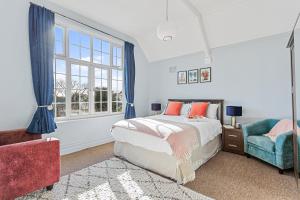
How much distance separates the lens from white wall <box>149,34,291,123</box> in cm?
304

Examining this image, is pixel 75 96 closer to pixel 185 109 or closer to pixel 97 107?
pixel 97 107

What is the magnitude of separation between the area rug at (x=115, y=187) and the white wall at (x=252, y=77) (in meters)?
2.45

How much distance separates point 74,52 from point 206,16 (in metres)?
3.00

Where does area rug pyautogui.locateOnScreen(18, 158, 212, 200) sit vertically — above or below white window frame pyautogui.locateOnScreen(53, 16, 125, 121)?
below

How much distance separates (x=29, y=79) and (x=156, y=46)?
3252 millimetres

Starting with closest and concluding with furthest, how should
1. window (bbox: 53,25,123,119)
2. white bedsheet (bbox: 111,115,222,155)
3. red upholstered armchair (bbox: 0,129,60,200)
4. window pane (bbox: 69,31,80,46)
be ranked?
1. red upholstered armchair (bbox: 0,129,60,200)
2. white bedsheet (bbox: 111,115,222,155)
3. window (bbox: 53,25,123,119)
4. window pane (bbox: 69,31,80,46)

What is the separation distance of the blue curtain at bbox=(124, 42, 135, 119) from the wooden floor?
1.55m

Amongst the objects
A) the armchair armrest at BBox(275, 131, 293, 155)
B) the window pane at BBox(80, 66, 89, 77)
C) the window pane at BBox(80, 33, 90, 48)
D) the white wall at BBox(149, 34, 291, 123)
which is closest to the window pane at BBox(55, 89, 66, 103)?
the window pane at BBox(80, 66, 89, 77)

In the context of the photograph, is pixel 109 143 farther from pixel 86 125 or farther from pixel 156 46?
pixel 156 46

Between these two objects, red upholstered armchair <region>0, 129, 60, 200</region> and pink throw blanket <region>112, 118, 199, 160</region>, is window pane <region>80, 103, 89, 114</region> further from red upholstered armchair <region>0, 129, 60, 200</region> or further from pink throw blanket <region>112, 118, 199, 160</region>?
red upholstered armchair <region>0, 129, 60, 200</region>

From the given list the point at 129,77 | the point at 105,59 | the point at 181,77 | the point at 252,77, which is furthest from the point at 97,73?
Result: the point at 252,77

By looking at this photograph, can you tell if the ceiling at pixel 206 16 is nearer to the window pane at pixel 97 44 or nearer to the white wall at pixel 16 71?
the window pane at pixel 97 44

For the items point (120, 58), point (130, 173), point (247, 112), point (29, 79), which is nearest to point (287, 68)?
point (247, 112)

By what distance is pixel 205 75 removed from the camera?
160 inches
